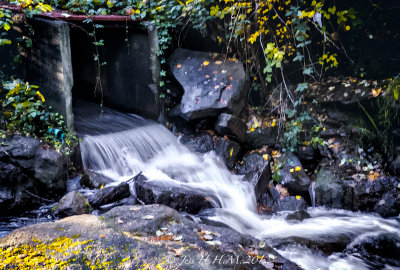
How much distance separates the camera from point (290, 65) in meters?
7.71

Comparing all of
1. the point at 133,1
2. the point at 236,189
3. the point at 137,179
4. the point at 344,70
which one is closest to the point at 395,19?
Result: the point at 344,70

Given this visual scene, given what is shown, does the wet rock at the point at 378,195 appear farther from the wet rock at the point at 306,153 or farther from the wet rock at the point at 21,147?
the wet rock at the point at 21,147

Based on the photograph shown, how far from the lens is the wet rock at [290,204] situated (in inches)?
229

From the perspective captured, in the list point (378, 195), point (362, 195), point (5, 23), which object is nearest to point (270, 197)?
point (362, 195)

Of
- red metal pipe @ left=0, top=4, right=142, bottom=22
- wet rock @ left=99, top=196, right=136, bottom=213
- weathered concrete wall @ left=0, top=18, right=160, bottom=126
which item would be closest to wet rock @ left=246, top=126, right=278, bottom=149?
weathered concrete wall @ left=0, top=18, right=160, bottom=126

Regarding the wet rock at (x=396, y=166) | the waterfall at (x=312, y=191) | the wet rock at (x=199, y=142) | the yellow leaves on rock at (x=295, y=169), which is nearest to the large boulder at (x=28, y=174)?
the wet rock at (x=199, y=142)

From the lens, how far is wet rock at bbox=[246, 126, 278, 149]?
7.02 m

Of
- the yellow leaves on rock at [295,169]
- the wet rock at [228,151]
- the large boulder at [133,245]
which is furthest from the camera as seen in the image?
the wet rock at [228,151]

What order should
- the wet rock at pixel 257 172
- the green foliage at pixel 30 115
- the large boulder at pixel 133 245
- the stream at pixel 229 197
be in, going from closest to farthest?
1. the large boulder at pixel 133 245
2. the stream at pixel 229 197
3. the green foliage at pixel 30 115
4. the wet rock at pixel 257 172

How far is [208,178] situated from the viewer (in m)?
6.30

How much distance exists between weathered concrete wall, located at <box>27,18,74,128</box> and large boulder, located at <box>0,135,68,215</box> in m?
0.97

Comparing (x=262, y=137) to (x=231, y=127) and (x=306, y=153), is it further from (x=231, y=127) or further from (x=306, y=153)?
(x=306, y=153)

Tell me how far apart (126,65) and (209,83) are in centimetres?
217

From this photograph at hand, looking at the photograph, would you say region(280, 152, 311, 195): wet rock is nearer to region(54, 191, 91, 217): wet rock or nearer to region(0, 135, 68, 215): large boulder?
region(54, 191, 91, 217): wet rock
